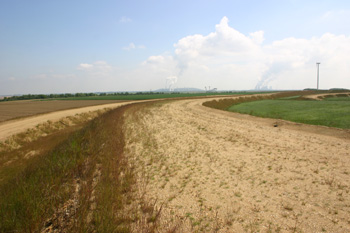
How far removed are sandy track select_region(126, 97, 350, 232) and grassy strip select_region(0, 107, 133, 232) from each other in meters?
1.20

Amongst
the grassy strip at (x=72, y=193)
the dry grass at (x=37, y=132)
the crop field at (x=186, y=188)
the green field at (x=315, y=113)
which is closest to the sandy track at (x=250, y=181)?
the crop field at (x=186, y=188)

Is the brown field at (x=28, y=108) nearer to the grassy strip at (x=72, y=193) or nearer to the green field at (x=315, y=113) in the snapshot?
the grassy strip at (x=72, y=193)

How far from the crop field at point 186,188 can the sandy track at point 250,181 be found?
0.11ft

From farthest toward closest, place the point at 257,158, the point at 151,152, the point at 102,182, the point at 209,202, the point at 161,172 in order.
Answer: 1. the point at 151,152
2. the point at 257,158
3. the point at 161,172
4. the point at 102,182
5. the point at 209,202

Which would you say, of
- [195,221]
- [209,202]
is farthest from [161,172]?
[195,221]

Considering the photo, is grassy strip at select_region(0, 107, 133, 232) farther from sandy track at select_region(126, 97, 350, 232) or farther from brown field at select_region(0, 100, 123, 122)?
→ brown field at select_region(0, 100, 123, 122)

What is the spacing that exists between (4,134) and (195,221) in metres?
23.0

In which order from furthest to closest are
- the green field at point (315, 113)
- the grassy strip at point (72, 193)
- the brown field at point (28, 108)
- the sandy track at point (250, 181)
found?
the brown field at point (28, 108)
the green field at point (315, 113)
the sandy track at point (250, 181)
the grassy strip at point (72, 193)


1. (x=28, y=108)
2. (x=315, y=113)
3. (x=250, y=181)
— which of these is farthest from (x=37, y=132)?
(x=28, y=108)

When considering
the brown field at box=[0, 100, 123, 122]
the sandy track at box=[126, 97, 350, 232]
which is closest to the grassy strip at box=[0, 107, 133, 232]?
the sandy track at box=[126, 97, 350, 232]

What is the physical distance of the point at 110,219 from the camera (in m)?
4.57

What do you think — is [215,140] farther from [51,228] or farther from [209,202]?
[51,228]

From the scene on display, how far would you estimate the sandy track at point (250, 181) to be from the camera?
16.6 ft

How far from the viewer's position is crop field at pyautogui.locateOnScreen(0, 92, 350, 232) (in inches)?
189
